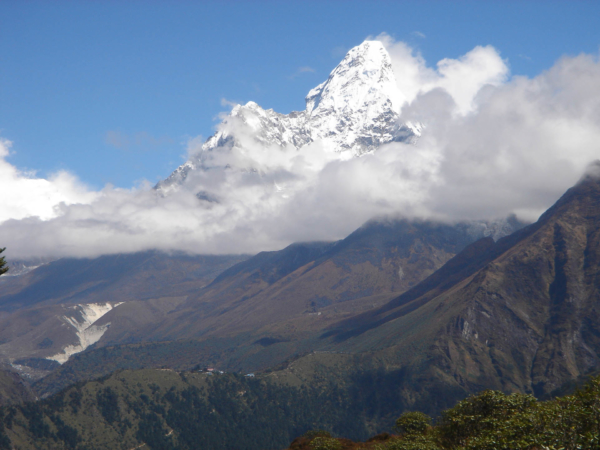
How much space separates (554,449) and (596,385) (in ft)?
56.7

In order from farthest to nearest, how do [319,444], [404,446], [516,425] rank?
[319,444]
[404,446]
[516,425]

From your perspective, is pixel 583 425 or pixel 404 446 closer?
pixel 583 425

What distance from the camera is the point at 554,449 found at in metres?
68.7

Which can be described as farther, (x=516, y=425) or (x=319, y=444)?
(x=319, y=444)

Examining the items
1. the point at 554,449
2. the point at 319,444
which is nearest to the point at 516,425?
the point at 554,449

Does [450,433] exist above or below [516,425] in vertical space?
below

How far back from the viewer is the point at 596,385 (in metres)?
80.7

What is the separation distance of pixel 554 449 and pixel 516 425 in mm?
15914

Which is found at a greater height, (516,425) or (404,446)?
(516,425)

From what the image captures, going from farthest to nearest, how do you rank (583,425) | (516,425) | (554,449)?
(516,425)
(583,425)
(554,449)

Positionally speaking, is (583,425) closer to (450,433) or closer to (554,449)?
(554,449)

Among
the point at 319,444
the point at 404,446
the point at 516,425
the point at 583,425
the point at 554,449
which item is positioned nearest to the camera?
the point at 554,449

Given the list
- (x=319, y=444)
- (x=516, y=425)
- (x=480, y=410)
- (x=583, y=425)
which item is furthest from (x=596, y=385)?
(x=319, y=444)

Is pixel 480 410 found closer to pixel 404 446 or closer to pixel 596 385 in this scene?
pixel 404 446
